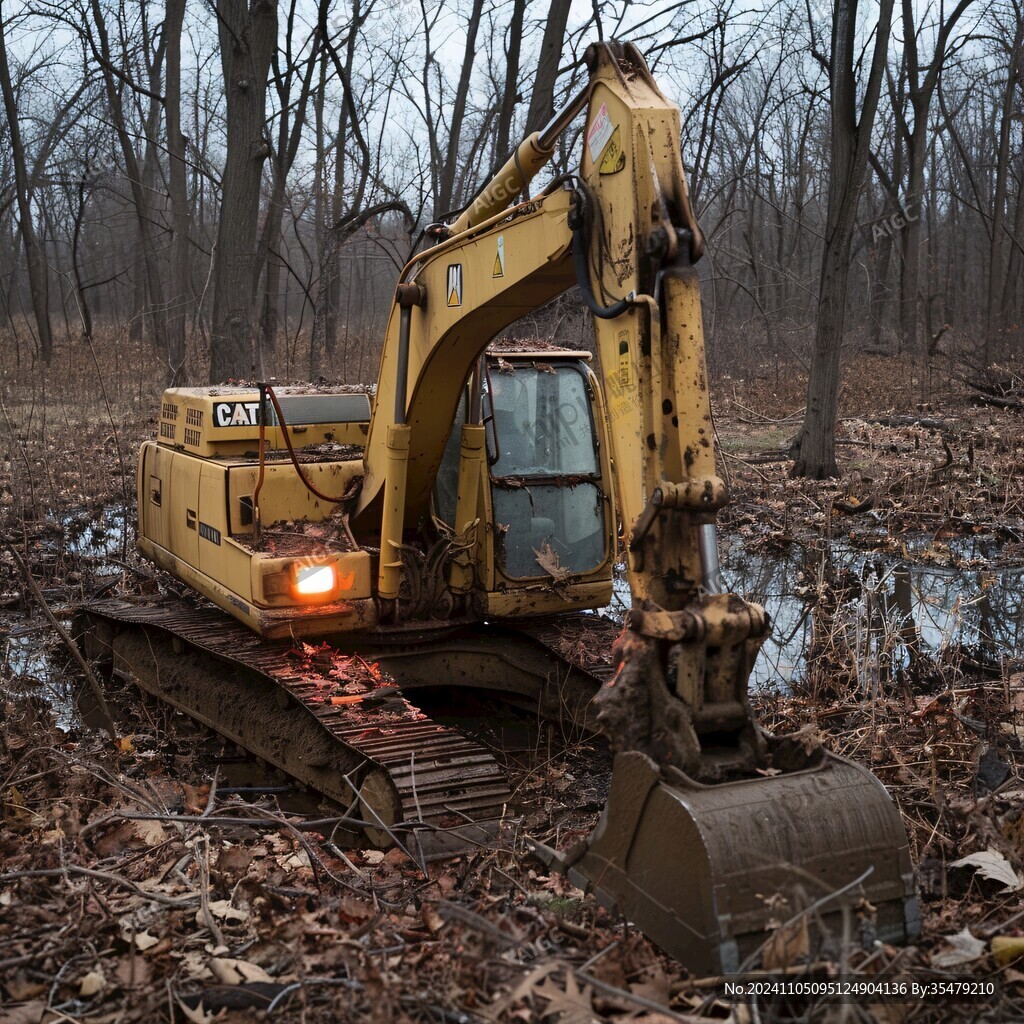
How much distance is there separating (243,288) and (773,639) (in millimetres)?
6998

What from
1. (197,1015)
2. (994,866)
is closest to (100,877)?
(197,1015)

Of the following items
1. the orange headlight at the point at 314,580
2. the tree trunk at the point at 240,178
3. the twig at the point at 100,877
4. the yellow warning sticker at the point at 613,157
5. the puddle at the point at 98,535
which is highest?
the tree trunk at the point at 240,178

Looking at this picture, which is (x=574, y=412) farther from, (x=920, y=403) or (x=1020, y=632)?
(x=920, y=403)

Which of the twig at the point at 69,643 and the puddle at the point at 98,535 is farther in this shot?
the puddle at the point at 98,535

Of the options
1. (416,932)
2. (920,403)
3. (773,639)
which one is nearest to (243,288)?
(773,639)

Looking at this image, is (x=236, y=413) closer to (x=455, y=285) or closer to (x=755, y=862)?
(x=455, y=285)

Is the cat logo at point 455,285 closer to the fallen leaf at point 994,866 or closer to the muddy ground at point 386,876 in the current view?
the muddy ground at point 386,876

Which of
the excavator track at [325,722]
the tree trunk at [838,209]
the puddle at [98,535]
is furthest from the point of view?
the tree trunk at [838,209]

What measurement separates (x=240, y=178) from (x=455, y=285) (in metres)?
7.02

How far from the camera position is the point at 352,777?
17.8ft

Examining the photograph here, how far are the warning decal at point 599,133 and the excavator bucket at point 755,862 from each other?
2.39m

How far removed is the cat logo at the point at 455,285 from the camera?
573 cm

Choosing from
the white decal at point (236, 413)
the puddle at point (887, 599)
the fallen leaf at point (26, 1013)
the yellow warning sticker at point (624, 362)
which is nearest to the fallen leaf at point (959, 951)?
the yellow warning sticker at point (624, 362)

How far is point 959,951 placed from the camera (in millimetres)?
3502
